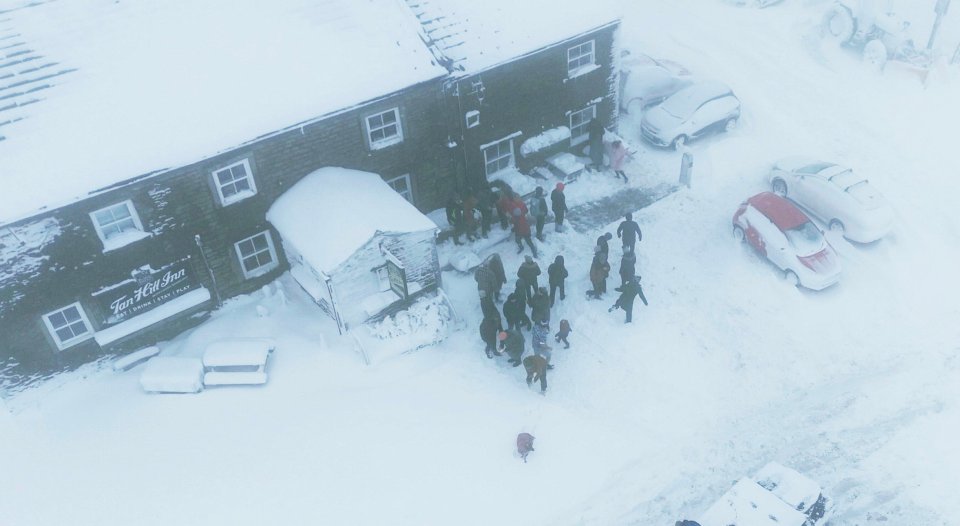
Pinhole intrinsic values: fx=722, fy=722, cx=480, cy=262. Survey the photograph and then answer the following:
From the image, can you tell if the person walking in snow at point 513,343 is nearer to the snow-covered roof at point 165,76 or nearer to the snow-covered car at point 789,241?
the snow-covered roof at point 165,76

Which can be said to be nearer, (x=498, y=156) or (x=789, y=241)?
(x=789, y=241)

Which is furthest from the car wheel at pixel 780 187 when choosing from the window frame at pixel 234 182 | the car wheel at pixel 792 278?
the window frame at pixel 234 182

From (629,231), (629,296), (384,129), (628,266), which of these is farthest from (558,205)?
(384,129)

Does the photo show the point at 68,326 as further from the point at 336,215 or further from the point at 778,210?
the point at 778,210

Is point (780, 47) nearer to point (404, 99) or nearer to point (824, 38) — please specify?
point (824, 38)

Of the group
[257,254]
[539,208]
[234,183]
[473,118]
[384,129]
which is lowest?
[257,254]

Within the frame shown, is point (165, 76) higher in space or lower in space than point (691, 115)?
higher

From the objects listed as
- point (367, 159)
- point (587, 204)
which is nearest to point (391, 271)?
point (367, 159)

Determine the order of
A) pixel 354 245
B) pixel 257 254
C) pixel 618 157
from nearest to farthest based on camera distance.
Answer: pixel 354 245
pixel 257 254
pixel 618 157
